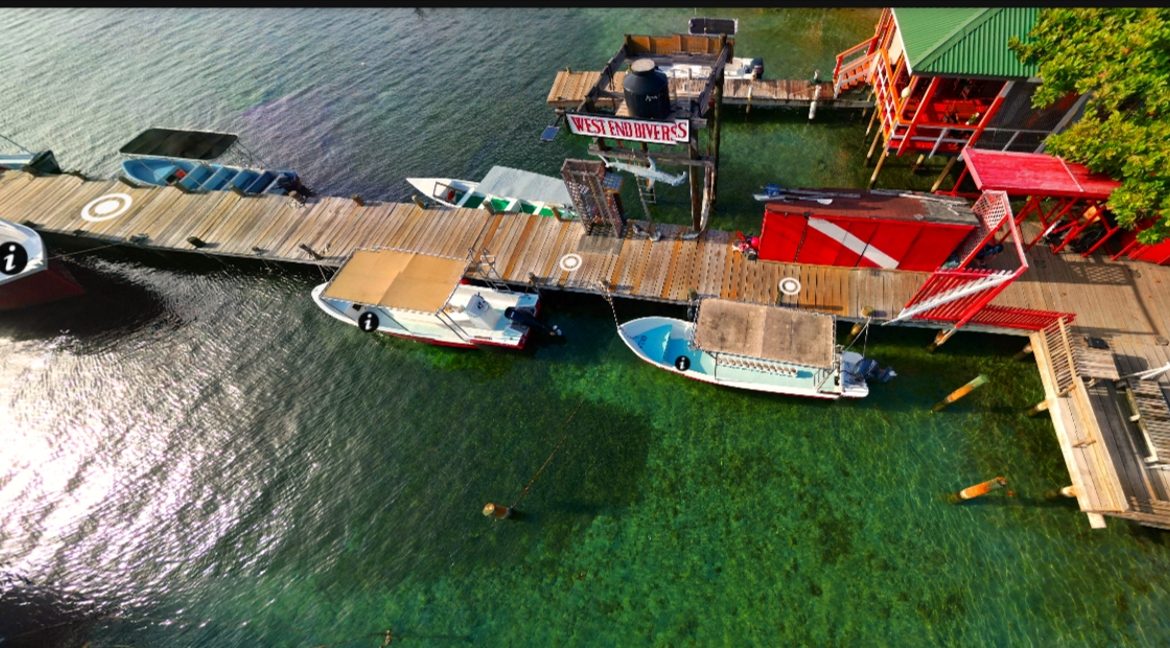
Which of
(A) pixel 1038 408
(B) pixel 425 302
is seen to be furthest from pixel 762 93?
(B) pixel 425 302

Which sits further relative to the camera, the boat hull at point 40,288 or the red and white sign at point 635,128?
the boat hull at point 40,288

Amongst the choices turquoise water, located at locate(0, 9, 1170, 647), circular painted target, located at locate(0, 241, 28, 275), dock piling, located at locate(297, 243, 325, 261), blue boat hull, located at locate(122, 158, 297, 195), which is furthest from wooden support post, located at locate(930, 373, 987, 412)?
circular painted target, located at locate(0, 241, 28, 275)

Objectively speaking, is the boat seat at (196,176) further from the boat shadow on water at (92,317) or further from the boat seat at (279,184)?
the boat shadow on water at (92,317)

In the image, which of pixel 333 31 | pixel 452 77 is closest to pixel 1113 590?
pixel 452 77

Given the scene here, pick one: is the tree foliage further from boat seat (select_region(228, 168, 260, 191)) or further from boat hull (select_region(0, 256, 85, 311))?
boat hull (select_region(0, 256, 85, 311))

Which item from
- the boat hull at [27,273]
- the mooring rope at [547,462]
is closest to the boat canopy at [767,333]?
the mooring rope at [547,462]

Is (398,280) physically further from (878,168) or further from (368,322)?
(878,168)

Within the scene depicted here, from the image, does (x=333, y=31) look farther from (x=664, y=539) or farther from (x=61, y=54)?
(x=664, y=539)
